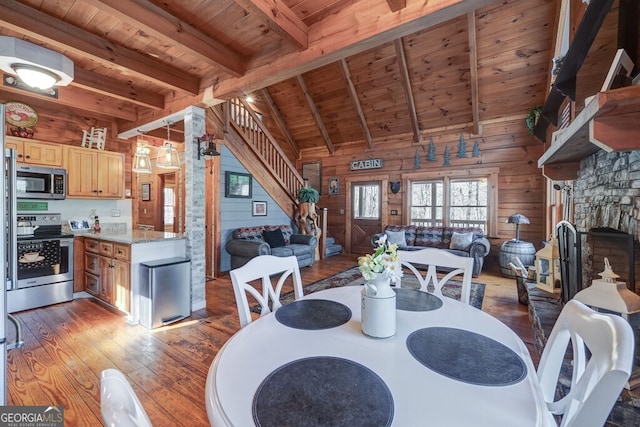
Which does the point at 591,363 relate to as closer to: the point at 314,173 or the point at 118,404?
the point at 118,404

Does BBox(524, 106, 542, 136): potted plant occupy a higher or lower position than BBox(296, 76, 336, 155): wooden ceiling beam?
lower

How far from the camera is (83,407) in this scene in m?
1.73

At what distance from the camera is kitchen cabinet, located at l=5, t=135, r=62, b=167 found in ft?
11.1

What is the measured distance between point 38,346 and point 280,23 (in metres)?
3.40

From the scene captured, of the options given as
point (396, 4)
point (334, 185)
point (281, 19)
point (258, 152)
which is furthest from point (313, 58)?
point (334, 185)

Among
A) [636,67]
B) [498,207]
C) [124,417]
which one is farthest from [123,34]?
[498,207]

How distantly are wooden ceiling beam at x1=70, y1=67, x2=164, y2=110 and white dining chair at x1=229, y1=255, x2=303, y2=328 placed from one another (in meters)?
2.99

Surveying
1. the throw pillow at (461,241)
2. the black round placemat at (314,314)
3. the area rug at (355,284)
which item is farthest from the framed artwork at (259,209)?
the black round placemat at (314,314)

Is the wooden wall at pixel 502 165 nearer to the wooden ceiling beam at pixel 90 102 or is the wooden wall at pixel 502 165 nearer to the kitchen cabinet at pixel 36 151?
the wooden ceiling beam at pixel 90 102

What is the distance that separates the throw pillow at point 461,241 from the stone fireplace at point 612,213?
2.69m

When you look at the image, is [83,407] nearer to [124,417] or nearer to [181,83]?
[124,417]

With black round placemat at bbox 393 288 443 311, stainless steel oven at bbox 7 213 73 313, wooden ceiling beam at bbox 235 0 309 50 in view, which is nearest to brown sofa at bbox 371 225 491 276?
black round placemat at bbox 393 288 443 311

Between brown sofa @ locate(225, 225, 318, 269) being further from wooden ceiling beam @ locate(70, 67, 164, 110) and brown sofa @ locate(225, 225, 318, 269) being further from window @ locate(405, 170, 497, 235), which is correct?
window @ locate(405, 170, 497, 235)

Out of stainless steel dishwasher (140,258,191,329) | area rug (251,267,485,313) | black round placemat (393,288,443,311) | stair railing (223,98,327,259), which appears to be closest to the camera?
black round placemat (393,288,443,311)
